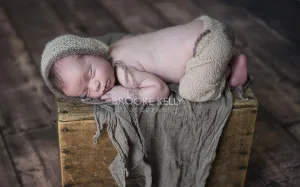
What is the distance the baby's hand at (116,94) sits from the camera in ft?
4.17

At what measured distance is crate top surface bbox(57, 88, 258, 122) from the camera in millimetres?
1227

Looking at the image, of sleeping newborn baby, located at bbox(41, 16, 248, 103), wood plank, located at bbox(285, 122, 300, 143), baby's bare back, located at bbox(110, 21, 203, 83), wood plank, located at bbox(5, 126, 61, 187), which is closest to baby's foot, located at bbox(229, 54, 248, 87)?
sleeping newborn baby, located at bbox(41, 16, 248, 103)

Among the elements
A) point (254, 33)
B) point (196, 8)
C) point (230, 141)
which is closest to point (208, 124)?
point (230, 141)

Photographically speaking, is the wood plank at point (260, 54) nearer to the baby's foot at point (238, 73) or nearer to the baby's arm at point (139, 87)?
the baby's foot at point (238, 73)

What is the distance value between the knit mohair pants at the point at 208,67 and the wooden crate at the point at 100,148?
7cm

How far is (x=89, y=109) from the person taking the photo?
1249mm

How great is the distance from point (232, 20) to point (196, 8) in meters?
0.19

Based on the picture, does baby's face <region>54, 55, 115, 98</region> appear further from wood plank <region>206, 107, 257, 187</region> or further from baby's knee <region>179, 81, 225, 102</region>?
wood plank <region>206, 107, 257, 187</region>

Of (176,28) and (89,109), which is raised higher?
(176,28)

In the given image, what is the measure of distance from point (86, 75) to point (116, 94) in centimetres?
9

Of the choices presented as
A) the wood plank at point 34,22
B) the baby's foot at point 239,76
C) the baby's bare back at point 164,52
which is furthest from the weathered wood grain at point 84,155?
the wood plank at point 34,22

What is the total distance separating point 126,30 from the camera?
2.21 m

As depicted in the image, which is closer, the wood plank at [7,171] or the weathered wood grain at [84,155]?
the weathered wood grain at [84,155]

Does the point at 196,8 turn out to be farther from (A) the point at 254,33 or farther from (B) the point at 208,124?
(B) the point at 208,124
